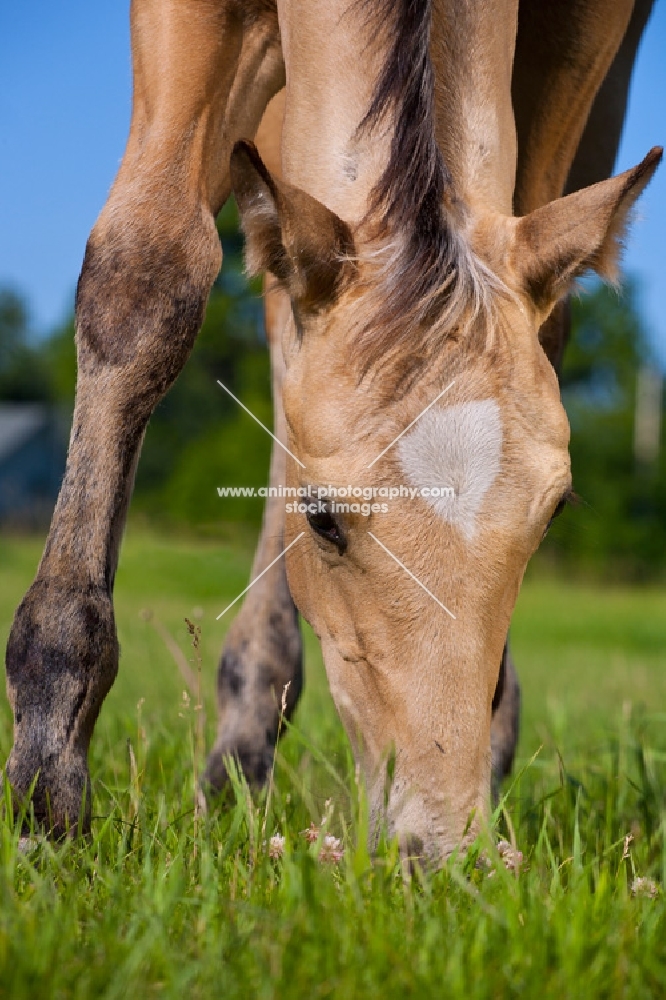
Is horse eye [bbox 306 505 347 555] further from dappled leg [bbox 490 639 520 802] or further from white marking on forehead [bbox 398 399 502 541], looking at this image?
dappled leg [bbox 490 639 520 802]

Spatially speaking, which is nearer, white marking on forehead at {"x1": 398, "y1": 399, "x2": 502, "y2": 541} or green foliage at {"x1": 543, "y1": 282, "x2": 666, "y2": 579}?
white marking on forehead at {"x1": 398, "y1": 399, "x2": 502, "y2": 541}

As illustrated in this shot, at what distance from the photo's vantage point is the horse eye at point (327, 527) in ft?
7.53

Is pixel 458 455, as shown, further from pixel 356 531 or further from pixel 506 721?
pixel 506 721

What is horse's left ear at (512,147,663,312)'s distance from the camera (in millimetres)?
2457

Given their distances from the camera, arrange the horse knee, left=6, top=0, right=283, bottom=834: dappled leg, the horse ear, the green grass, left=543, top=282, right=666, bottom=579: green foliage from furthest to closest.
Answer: left=543, top=282, right=666, bottom=579: green foliage
the horse knee
left=6, top=0, right=283, bottom=834: dappled leg
the horse ear
the green grass

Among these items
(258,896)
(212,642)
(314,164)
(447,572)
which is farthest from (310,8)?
(212,642)

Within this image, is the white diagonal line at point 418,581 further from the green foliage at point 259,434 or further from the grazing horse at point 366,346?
the green foliage at point 259,434

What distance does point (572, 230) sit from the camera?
247 centimetres

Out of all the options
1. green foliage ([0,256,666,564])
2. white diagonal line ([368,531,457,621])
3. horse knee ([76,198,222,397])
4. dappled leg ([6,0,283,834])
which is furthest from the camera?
green foliage ([0,256,666,564])

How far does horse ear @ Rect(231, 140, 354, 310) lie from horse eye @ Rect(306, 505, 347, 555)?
1.63 feet

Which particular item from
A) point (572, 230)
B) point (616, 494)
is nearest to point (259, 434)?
point (616, 494)

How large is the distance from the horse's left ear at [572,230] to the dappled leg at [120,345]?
→ 800mm

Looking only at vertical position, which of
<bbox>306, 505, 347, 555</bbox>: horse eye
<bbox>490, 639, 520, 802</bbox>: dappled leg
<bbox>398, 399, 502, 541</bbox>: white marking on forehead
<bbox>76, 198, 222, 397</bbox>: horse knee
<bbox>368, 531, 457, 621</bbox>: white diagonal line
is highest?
<bbox>76, 198, 222, 397</bbox>: horse knee

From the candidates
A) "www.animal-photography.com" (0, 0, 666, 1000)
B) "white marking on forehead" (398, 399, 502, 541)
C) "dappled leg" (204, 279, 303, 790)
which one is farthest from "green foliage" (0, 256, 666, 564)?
"white marking on forehead" (398, 399, 502, 541)
